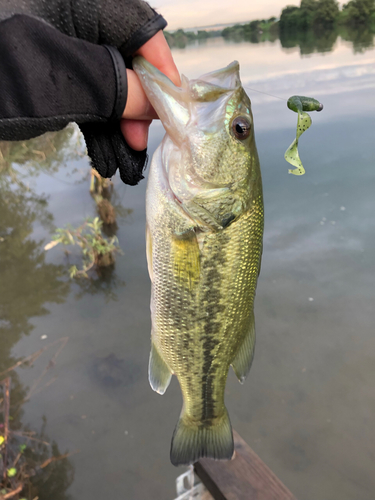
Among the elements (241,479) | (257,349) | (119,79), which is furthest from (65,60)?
(257,349)

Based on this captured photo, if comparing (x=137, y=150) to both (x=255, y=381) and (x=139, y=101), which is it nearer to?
(x=139, y=101)

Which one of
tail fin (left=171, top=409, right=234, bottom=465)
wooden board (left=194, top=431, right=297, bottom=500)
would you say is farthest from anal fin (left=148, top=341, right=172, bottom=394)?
wooden board (left=194, top=431, right=297, bottom=500)

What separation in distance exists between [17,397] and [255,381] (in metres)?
2.76

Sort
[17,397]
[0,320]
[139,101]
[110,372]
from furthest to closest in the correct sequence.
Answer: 1. [0,320]
2. [110,372]
3. [17,397]
4. [139,101]

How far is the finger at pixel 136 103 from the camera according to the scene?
3.88 feet

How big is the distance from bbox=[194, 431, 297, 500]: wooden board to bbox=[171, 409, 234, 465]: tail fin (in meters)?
0.55

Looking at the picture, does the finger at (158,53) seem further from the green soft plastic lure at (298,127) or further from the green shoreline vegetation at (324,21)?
the green shoreline vegetation at (324,21)

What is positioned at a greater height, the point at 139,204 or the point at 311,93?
the point at 311,93

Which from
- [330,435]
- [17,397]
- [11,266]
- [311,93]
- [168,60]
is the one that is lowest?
[330,435]

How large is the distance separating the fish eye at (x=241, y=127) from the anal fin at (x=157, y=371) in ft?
3.41

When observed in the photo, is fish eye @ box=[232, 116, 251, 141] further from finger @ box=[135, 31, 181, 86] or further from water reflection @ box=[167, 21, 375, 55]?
water reflection @ box=[167, 21, 375, 55]

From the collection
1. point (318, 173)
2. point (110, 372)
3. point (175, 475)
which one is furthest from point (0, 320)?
Answer: point (318, 173)

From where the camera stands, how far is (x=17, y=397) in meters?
3.74

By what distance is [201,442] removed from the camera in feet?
5.42
